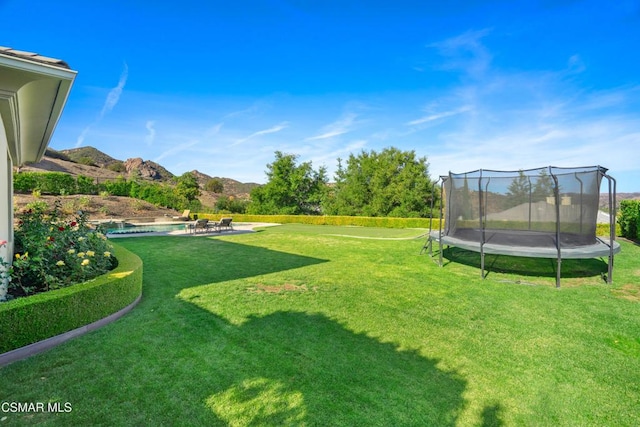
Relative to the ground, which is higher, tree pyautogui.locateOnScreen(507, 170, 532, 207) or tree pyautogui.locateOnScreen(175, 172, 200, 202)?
tree pyautogui.locateOnScreen(175, 172, 200, 202)

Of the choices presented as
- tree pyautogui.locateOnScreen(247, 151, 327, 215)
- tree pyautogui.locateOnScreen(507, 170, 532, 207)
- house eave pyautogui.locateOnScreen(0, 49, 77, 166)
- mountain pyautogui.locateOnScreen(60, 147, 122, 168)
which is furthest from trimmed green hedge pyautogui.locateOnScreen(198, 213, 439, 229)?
mountain pyautogui.locateOnScreen(60, 147, 122, 168)

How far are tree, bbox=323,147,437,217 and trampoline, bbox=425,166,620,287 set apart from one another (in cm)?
1894

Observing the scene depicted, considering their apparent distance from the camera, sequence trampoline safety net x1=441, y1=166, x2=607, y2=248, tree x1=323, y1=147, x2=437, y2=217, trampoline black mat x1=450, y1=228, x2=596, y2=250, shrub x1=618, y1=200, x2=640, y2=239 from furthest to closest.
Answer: tree x1=323, y1=147, x2=437, y2=217 → shrub x1=618, y1=200, x2=640, y2=239 → trampoline safety net x1=441, y1=166, x2=607, y2=248 → trampoline black mat x1=450, y1=228, x2=596, y2=250

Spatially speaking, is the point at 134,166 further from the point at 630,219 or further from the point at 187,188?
the point at 630,219

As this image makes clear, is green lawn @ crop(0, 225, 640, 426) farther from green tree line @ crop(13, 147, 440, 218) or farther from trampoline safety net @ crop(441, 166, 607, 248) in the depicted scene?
green tree line @ crop(13, 147, 440, 218)

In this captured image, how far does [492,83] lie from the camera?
14664mm

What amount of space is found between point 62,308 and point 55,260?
4.28 ft

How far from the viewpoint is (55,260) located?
407cm

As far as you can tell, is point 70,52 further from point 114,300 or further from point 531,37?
point 531,37

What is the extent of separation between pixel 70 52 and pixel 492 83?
18.5 meters

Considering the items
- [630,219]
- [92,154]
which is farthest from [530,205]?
[92,154]

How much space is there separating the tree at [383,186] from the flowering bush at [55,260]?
2466cm

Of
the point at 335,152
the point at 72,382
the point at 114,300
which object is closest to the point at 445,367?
the point at 72,382

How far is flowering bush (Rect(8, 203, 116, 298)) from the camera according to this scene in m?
3.68
